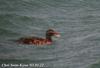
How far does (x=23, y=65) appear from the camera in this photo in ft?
12.1

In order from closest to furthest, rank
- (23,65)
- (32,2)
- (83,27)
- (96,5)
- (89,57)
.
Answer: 1. (23,65)
2. (89,57)
3. (83,27)
4. (32,2)
5. (96,5)

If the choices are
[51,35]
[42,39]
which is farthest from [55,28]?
[42,39]

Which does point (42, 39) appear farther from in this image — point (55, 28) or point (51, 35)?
point (55, 28)

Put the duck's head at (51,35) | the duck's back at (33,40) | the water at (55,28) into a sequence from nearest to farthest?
1. the water at (55,28)
2. the duck's back at (33,40)
3. the duck's head at (51,35)

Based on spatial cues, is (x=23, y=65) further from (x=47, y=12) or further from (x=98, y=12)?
(x=98, y=12)

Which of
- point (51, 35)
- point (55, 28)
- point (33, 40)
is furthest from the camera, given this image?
point (55, 28)

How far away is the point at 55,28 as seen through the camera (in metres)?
4.43

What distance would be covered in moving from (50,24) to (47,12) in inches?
15.7

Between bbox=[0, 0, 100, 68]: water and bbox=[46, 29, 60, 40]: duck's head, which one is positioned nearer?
bbox=[0, 0, 100, 68]: water

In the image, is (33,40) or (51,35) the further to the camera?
(51,35)

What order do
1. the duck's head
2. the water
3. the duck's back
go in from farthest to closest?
the duck's head
the duck's back
the water

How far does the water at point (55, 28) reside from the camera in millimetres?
3854

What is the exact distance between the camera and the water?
3.85 meters

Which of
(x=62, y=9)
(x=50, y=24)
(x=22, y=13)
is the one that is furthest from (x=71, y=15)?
(x=22, y=13)
